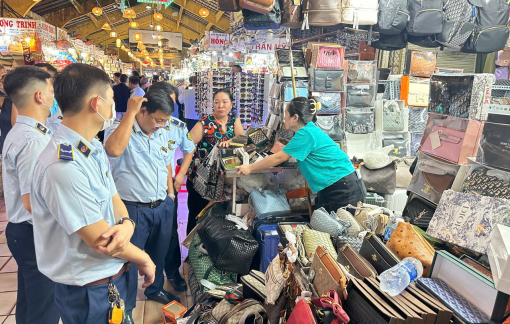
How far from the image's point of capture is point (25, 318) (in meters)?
2.30

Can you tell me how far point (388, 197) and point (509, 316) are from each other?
2.93 m

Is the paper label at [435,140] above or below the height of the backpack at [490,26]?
below

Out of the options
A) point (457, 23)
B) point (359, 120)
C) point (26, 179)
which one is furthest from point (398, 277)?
point (457, 23)

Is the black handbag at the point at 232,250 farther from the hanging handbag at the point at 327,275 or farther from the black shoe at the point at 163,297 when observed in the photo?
the hanging handbag at the point at 327,275

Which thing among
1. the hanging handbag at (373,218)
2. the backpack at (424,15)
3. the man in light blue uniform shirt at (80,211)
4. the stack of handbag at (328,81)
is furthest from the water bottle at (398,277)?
the backpack at (424,15)

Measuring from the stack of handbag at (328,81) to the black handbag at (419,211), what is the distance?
286 cm

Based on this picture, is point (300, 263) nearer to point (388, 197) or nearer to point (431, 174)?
point (431, 174)

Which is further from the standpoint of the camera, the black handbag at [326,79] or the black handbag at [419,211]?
the black handbag at [326,79]

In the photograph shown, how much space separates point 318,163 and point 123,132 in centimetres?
171

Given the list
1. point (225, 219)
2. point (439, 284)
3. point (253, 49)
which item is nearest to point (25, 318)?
point (225, 219)

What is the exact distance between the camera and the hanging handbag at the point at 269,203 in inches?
123

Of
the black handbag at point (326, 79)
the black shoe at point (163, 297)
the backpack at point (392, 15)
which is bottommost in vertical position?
the black shoe at point (163, 297)

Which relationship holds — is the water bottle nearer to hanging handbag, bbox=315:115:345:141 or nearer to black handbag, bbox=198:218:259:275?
black handbag, bbox=198:218:259:275

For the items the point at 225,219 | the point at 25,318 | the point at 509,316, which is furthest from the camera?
the point at 225,219
